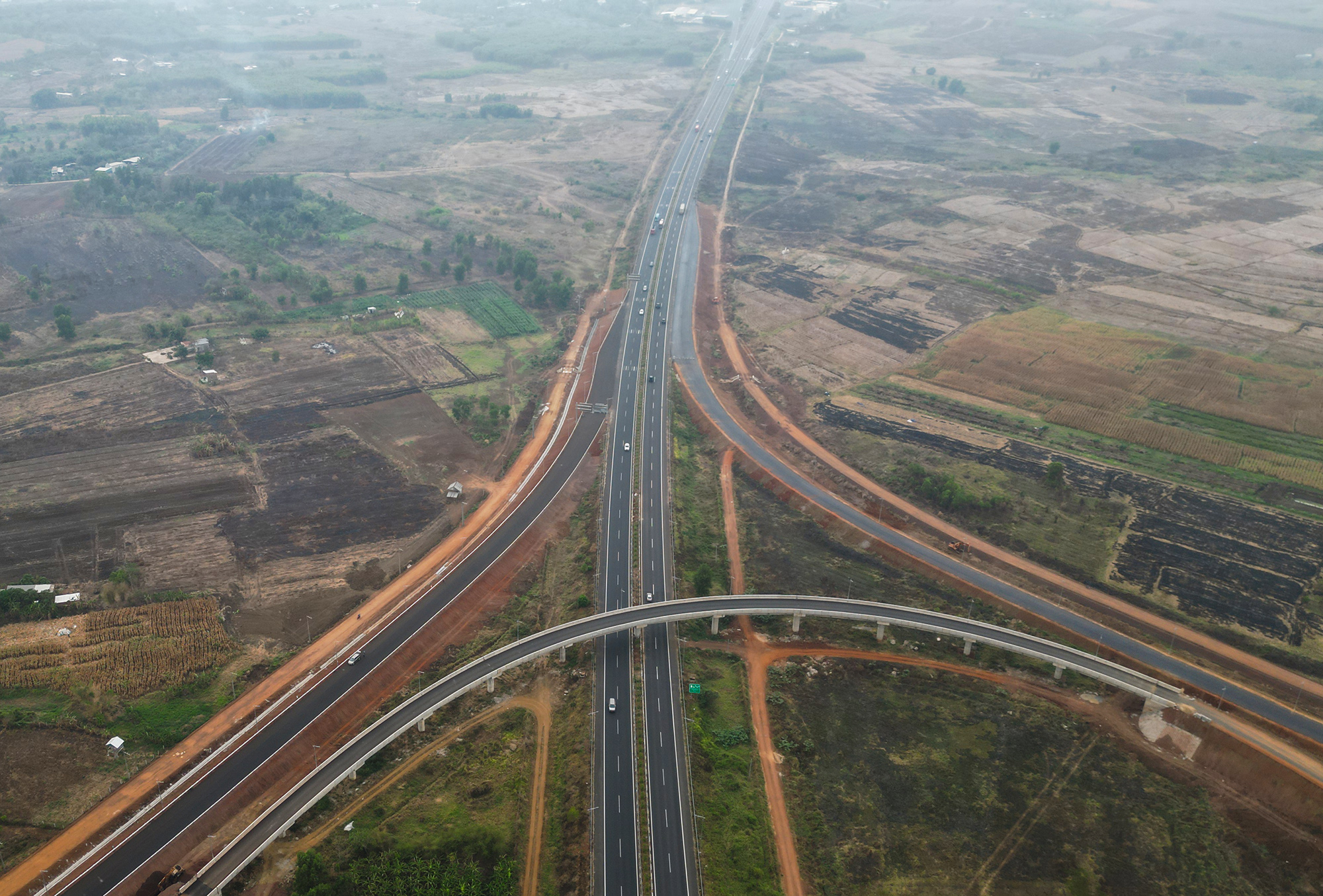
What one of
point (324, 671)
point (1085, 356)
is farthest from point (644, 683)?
point (1085, 356)

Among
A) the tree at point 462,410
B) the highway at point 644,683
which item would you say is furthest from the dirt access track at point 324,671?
the tree at point 462,410

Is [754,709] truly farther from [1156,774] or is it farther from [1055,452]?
[1055,452]

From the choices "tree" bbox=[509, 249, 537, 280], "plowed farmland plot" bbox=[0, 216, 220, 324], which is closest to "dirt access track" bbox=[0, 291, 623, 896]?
"tree" bbox=[509, 249, 537, 280]

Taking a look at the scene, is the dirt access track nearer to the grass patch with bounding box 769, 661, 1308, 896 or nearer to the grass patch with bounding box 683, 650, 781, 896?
the grass patch with bounding box 683, 650, 781, 896

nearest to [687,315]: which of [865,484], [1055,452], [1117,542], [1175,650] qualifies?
[865,484]

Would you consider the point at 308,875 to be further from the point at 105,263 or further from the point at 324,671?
the point at 105,263

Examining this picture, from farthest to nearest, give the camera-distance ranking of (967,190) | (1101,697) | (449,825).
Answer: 1. (967,190)
2. (1101,697)
3. (449,825)

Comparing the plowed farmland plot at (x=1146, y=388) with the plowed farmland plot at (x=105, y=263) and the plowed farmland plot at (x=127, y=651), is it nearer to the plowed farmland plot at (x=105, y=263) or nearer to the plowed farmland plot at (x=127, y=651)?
the plowed farmland plot at (x=127, y=651)

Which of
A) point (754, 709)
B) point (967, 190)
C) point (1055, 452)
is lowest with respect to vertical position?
point (754, 709)
